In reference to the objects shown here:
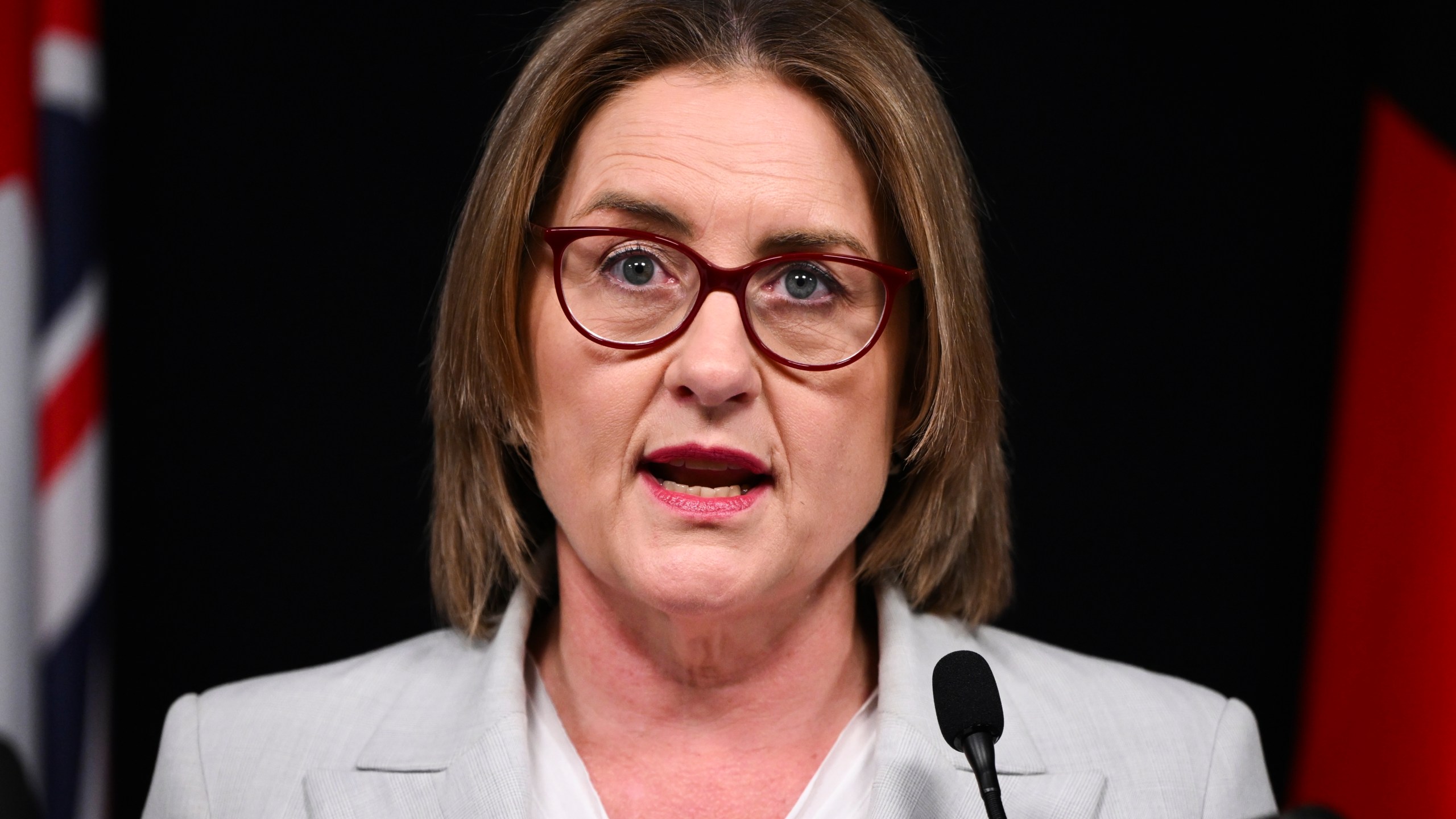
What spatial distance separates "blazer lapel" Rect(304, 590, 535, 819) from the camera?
147 centimetres

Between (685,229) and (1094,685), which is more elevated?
(685,229)

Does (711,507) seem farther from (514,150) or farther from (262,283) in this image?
(262,283)

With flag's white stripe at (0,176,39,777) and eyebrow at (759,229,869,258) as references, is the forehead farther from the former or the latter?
flag's white stripe at (0,176,39,777)

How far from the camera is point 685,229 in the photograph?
1.46 m

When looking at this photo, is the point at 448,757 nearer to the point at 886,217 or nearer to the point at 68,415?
the point at 886,217

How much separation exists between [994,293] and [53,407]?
5.27 feet

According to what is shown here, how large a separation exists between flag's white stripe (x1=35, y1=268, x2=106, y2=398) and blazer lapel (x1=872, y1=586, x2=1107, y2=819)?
4.71 feet

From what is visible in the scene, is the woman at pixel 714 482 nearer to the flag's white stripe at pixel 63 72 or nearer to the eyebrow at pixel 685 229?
the eyebrow at pixel 685 229

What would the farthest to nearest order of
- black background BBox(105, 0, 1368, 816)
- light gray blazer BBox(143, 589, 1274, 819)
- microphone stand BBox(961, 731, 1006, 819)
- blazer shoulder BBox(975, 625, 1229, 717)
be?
black background BBox(105, 0, 1368, 816) → blazer shoulder BBox(975, 625, 1229, 717) → light gray blazer BBox(143, 589, 1274, 819) → microphone stand BBox(961, 731, 1006, 819)

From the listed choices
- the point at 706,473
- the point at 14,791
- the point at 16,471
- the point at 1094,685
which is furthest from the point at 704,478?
the point at 16,471

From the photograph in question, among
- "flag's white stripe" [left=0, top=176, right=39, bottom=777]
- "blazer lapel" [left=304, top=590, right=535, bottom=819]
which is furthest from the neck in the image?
"flag's white stripe" [left=0, top=176, right=39, bottom=777]

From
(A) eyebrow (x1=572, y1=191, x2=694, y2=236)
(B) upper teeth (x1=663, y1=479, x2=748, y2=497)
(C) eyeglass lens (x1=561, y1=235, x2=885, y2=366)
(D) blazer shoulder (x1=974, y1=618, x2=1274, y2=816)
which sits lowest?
(D) blazer shoulder (x1=974, y1=618, x2=1274, y2=816)

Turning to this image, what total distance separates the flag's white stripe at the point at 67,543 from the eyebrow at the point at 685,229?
1.16m

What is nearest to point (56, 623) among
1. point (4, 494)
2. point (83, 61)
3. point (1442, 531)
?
point (4, 494)
